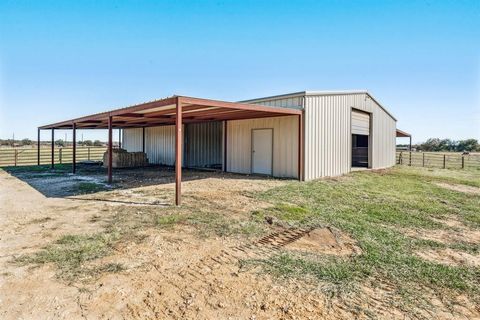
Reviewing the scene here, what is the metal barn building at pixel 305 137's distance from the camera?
10.2 m

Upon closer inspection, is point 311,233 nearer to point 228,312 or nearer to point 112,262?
point 228,312

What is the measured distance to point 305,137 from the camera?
9867 mm

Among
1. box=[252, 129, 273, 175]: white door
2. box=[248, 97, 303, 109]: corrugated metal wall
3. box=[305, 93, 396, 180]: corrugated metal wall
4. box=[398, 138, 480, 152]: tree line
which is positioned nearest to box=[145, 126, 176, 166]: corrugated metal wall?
box=[252, 129, 273, 175]: white door

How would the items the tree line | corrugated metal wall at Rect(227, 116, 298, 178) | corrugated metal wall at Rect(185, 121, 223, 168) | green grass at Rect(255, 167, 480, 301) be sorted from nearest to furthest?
1. green grass at Rect(255, 167, 480, 301)
2. corrugated metal wall at Rect(227, 116, 298, 178)
3. corrugated metal wall at Rect(185, 121, 223, 168)
4. the tree line

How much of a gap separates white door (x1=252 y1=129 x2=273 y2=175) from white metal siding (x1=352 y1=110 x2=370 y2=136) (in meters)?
4.41

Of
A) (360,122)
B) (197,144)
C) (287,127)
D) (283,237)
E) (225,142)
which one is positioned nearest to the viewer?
(283,237)

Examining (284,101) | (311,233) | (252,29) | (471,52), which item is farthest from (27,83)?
(471,52)

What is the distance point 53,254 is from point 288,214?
3.82 meters

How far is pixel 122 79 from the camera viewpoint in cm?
1448

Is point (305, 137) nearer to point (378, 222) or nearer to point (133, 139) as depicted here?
point (378, 222)

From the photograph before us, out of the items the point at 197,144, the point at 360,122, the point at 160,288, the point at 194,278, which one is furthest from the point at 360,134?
the point at 160,288

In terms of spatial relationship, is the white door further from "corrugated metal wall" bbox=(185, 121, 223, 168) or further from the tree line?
the tree line

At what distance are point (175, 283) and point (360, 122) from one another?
12.7m

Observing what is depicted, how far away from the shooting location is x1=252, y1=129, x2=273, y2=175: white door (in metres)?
11.1
